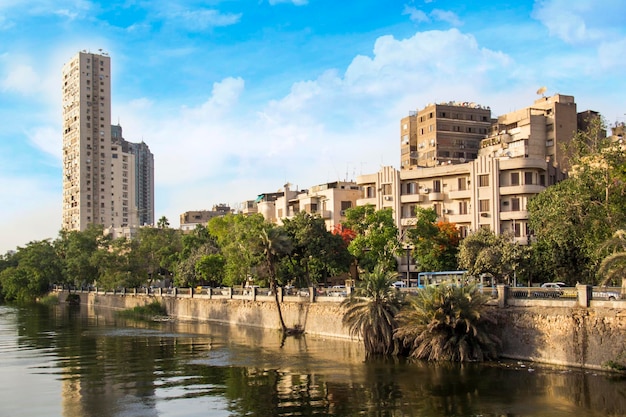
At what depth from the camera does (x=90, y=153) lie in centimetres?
17162

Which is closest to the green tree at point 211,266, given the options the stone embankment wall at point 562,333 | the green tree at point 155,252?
the green tree at point 155,252

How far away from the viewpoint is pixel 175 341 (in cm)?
5634

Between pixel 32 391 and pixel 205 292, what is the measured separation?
4318cm

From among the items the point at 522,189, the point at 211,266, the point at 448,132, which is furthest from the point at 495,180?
the point at 211,266

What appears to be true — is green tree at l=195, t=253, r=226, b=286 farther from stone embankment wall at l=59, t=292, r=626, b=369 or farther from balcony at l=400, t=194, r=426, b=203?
stone embankment wall at l=59, t=292, r=626, b=369

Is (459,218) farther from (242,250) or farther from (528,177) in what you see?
(242,250)

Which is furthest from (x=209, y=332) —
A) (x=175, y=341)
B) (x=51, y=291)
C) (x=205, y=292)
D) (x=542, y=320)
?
(x=51, y=291)

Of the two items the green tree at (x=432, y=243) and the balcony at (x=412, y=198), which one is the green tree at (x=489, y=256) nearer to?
the green tree at (x=432, y=243)

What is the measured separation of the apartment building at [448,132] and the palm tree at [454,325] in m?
62.2

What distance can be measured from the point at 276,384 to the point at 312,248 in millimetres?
31340

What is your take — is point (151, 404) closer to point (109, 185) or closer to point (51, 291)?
point (51, 291)

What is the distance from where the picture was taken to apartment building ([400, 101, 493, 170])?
103625 millimetres

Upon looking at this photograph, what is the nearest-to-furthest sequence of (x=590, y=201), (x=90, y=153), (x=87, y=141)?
(x=590, y=201) < (x=87, y=141) < (x=90, y=153)

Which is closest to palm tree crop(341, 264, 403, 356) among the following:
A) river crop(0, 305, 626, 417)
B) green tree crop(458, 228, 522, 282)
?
river crop(0, 305, 626, 417)
